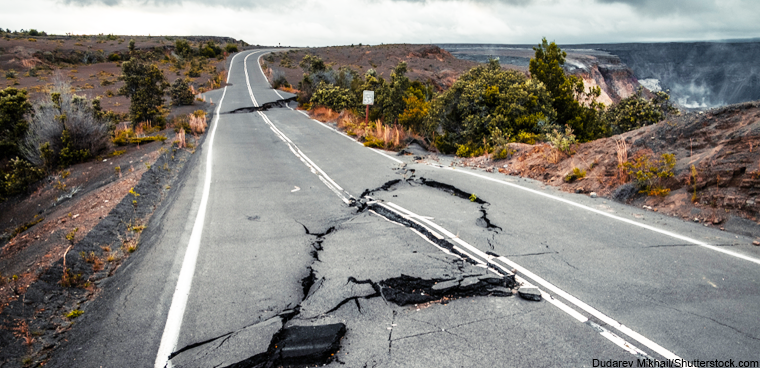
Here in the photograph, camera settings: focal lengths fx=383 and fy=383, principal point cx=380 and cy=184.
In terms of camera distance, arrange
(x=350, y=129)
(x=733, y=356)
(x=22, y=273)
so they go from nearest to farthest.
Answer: (x=733, y=356)
(x=22, y=273)
(x=350, y=129)

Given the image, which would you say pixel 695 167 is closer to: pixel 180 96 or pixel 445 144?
pixel 445 144

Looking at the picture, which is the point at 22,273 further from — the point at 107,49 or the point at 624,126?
the point at 107,49

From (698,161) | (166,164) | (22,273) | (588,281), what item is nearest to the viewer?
(588,281)

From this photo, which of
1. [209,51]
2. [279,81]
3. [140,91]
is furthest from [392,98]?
[209,51]

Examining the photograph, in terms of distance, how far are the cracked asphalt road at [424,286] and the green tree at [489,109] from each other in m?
4.91

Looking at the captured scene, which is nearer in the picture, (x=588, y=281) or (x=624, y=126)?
(x=588, y=281)

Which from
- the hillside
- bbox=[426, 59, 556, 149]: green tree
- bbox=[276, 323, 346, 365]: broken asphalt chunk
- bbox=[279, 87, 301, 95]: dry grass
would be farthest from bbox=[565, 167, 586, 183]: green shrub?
the hillside

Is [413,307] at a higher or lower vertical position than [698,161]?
lower

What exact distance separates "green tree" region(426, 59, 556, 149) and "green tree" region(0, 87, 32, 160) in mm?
14789

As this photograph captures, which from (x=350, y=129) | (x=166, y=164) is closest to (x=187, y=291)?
(x=166, y=164)

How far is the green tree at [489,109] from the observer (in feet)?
39.0

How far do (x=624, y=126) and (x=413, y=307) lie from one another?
12.8 metres

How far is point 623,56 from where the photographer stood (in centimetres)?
6147

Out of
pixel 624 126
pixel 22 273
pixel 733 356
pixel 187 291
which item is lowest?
pixel 22 273
